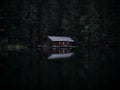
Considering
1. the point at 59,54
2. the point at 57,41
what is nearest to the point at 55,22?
the point at 57,41

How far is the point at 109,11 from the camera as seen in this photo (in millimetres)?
66125

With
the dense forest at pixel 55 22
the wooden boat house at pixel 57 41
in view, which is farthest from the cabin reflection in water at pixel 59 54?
the dense forest at pixel 55 22

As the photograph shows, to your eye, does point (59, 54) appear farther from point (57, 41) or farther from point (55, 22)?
point (55, 22)

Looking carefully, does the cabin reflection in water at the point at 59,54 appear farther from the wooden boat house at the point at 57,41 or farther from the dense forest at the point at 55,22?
the dense forest at the point at 55,22

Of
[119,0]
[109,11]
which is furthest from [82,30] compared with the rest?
[119,0]

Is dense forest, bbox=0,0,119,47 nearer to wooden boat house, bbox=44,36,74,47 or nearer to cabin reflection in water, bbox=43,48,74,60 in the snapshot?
wooden boat house, bbox=44,36,74,47

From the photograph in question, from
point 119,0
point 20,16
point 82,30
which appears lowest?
point 82,30

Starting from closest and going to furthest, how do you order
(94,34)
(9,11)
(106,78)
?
(106,78) → (94,34) → (9,11)

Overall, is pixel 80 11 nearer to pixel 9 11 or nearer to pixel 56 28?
Answer: pixel 56 28

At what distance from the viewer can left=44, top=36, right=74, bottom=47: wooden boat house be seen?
59.3 m

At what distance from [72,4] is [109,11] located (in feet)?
57.3

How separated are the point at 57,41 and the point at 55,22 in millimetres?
16745

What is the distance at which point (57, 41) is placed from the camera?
6009 cm

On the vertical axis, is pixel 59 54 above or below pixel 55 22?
below
